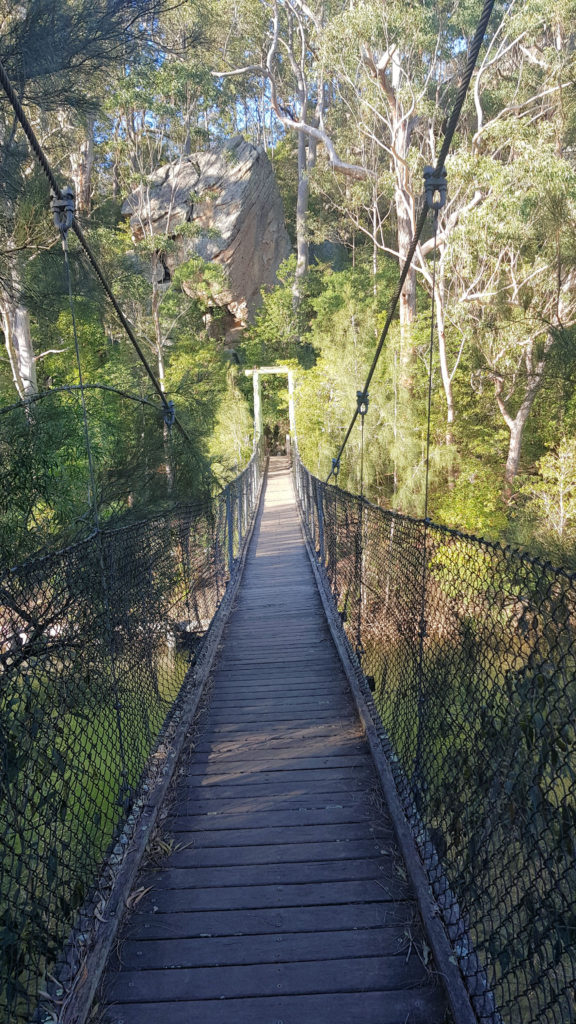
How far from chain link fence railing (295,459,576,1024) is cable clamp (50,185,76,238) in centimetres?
160

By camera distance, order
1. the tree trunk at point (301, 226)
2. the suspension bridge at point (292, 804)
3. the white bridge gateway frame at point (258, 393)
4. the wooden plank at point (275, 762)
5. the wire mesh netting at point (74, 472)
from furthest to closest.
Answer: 1. the tree trunk at point (301, 226)
2. the white bridge gateway frame at point (258, 393)
3. the wire mesh netting at point (74, 472)
4. the wooden plank at point (275, 762)
5. the suspension bridge at point (292, 804)

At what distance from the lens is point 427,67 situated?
11828 mm

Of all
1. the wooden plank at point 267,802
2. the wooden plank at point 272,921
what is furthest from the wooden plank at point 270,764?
the wooden plank at point 272,921

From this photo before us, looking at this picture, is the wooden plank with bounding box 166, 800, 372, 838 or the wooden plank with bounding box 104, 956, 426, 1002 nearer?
the wooden plank with bounding box 104, 956, 426, 1002

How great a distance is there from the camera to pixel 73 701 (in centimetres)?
179

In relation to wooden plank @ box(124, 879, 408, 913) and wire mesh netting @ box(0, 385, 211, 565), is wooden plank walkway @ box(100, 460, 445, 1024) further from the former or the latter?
wire mesh netting @ box(0, 385, 211, 565)

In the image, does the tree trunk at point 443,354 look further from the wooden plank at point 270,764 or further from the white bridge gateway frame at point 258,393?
the wooden plank at point 270,764

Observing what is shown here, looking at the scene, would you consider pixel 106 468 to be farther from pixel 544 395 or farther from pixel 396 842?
pixel 544 395

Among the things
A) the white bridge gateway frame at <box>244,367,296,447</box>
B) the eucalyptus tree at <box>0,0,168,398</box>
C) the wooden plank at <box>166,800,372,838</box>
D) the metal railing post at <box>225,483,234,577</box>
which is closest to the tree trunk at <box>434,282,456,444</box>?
the white bridge gateway frame at <box>244,367,296,447</box>

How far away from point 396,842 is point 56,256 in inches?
140

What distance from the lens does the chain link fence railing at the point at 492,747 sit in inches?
44.2

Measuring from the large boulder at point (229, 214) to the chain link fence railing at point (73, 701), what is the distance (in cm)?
1726

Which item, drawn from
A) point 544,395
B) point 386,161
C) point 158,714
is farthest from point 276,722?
point 386,161

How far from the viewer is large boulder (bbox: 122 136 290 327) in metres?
18.9
